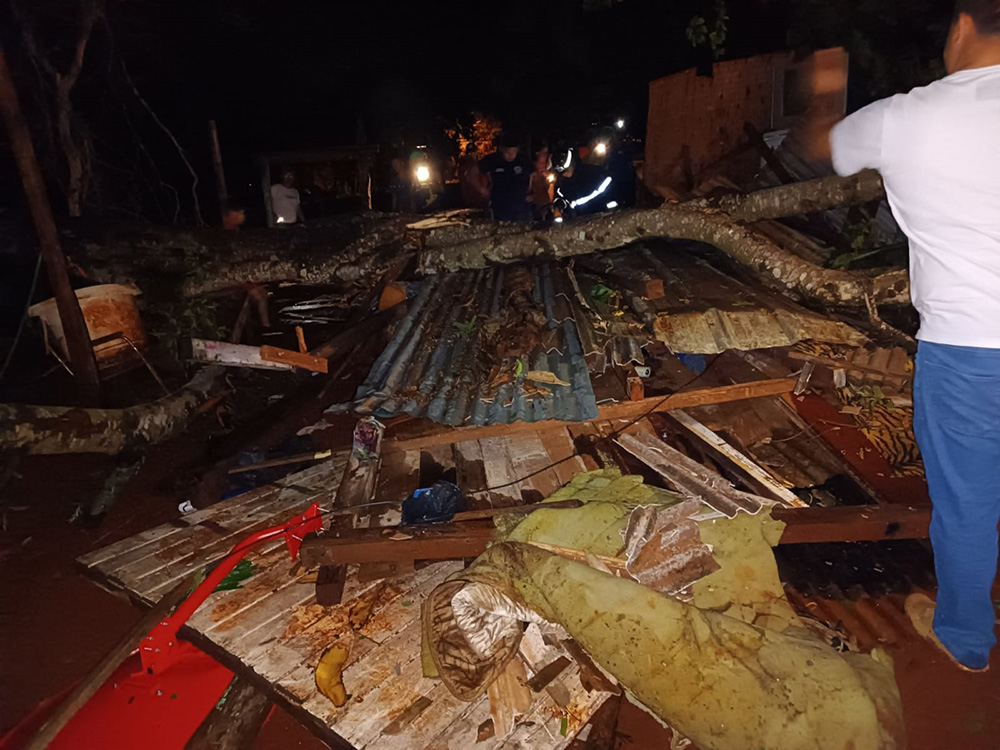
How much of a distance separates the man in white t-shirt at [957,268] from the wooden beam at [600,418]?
7.00ft

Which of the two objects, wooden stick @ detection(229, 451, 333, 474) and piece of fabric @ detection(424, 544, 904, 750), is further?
wooden stick @ detection(229, 451, 333, 474)

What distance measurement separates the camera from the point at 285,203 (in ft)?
38.6

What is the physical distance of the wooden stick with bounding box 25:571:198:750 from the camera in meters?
2.71

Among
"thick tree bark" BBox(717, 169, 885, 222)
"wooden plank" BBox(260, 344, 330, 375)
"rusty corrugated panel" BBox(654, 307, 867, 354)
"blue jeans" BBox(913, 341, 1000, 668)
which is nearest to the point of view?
"blue jeans" BBox(913, 341, 1000, 668)

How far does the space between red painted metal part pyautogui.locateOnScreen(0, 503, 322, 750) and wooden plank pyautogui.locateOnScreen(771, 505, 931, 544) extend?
328 cm

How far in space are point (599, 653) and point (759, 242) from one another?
6.10 meters

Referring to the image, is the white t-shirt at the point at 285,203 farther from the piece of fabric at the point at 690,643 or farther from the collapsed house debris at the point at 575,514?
the piece of fabric at the point at 690,643

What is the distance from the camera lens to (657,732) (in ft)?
10.3

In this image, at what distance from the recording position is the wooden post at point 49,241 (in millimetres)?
5776

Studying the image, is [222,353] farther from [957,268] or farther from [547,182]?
[547,182]

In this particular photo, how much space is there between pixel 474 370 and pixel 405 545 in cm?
222

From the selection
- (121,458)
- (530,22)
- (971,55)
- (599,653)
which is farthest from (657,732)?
(530,22)

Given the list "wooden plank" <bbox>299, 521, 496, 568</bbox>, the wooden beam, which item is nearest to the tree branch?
the wooden beam

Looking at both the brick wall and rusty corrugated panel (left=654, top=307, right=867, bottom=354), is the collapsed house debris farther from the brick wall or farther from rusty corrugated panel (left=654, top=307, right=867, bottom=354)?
the brick wall
